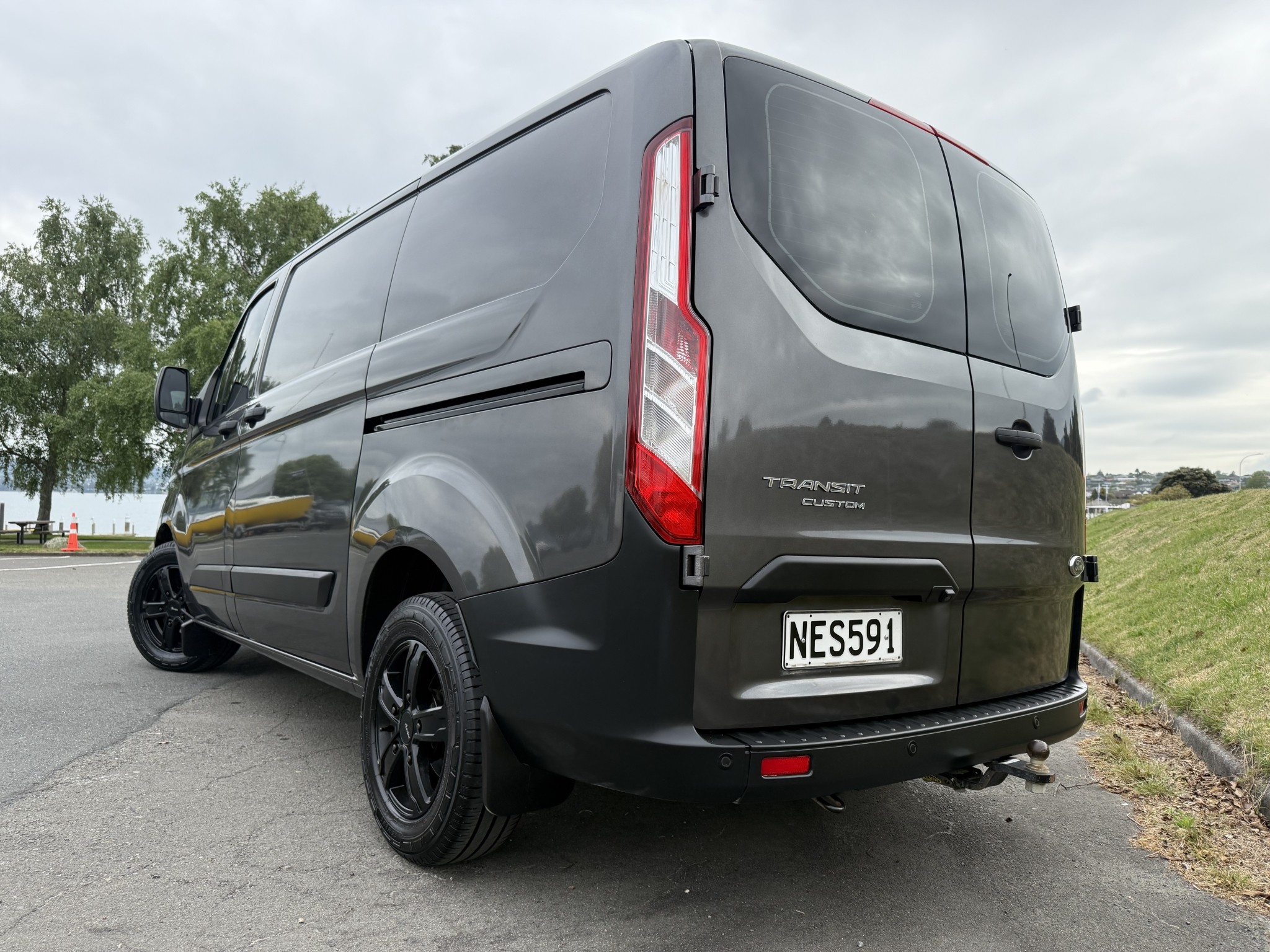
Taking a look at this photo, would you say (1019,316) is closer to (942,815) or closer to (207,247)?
(942,815)

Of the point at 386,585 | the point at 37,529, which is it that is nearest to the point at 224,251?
the point at 37,529

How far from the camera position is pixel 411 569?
113 inches

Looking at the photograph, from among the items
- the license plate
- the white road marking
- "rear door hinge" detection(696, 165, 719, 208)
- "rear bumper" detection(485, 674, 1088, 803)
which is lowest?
the white road marking

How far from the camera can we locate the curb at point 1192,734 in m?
3.42

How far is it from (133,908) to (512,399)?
64.2 inches

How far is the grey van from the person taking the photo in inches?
78.4

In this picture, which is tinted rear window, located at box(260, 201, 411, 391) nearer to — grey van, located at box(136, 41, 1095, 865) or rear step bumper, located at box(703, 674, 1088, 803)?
grey van, located at box(136, 41, 1095, 865)

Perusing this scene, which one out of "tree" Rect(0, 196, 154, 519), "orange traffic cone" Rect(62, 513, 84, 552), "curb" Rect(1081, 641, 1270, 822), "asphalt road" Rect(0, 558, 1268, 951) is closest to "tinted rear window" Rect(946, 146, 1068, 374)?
"asphalt road" Rect(0, 558, 1268, 951)

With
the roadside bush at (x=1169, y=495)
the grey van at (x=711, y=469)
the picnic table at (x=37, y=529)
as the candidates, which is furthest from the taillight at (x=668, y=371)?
the picnic table at (x=37, y=529)

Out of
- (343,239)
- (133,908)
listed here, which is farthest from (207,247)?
(133,908)

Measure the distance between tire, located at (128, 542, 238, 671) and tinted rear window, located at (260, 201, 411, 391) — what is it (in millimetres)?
1791

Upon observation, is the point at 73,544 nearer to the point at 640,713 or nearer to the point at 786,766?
the point at 640,713

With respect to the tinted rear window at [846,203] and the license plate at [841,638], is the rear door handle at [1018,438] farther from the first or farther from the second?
the license plate at [841,638]

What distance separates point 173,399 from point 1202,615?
248 inches
